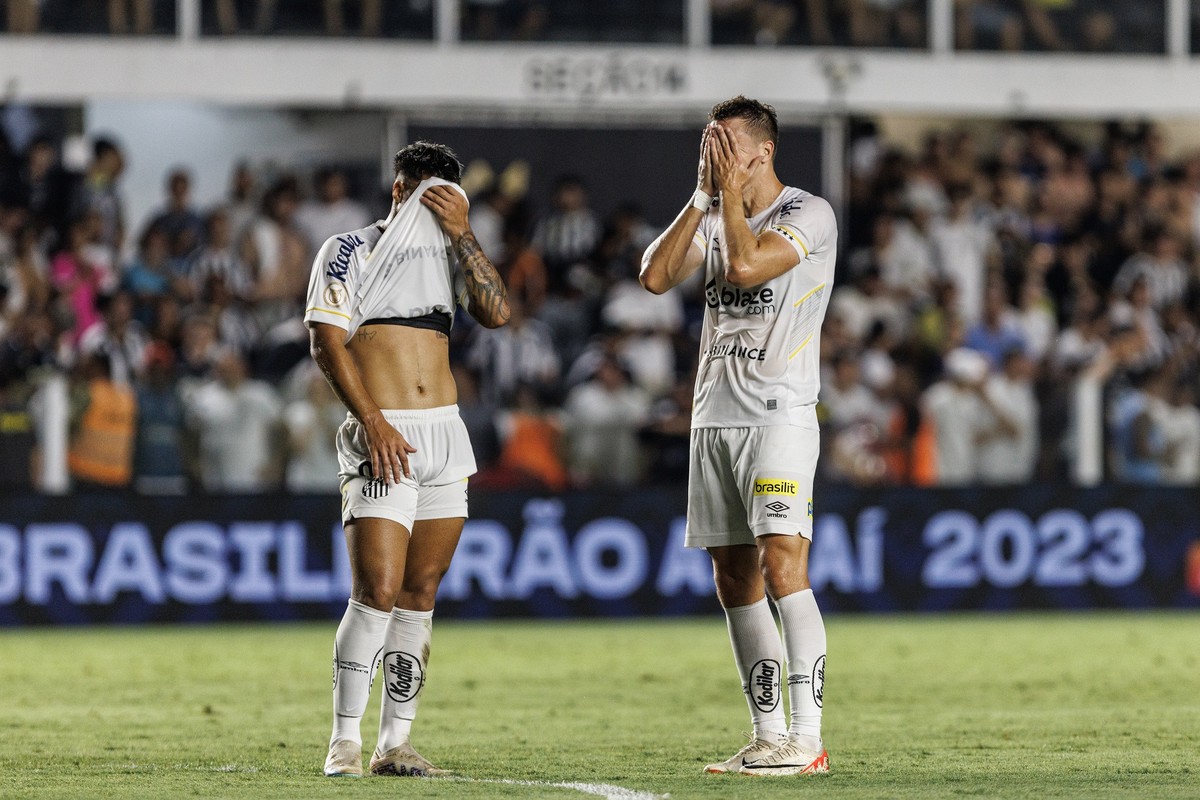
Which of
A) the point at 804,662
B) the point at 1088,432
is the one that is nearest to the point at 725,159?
the point at 804,662

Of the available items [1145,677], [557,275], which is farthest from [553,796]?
[557,275]

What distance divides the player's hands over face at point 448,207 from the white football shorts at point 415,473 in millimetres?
641

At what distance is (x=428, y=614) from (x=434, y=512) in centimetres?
38

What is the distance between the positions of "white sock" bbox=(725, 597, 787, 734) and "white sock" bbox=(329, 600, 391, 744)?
132 cm

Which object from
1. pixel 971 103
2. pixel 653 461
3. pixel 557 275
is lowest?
pixel 653 461

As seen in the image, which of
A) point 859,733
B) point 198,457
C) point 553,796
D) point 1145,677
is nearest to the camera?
point 553,796

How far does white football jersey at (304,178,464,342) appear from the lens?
6.78m

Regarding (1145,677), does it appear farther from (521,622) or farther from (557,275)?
(557,275)

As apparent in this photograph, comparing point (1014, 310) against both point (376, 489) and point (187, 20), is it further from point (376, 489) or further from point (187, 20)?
point (376, 489)

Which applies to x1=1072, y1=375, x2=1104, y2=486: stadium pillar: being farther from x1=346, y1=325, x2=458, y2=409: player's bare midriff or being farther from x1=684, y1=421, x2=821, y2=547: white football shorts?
x1=346, y1=325, x2=458, y2=409: player's bare midriff

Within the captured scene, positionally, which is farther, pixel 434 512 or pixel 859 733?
pixel 859 733

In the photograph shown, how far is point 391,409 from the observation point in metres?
6.86

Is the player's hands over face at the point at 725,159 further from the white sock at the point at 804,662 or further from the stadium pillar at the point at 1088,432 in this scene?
the stadium pillar at the point at 1088,432

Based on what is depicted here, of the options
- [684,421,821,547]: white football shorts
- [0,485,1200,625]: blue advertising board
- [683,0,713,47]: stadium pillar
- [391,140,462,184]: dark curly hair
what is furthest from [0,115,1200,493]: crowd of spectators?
[684,421,821,547]: white football shorts
